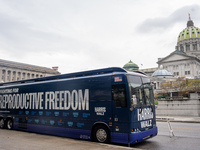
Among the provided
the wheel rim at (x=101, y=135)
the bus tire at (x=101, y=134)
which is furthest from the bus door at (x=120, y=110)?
the wheel rim at (x=101, y=135)

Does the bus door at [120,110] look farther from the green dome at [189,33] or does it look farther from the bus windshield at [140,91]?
the green dome at [189,33]

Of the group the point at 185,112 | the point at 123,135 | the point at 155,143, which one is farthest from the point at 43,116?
the point at 185,112

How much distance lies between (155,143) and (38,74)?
102445 millimetres

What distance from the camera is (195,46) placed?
130m

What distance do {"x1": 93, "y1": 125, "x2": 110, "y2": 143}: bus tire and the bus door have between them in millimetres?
531

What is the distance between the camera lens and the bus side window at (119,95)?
30.4ft

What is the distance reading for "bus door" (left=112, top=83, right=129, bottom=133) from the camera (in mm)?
9117

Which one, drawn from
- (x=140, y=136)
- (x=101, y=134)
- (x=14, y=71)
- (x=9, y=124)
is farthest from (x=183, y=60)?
(x=101, y=134)

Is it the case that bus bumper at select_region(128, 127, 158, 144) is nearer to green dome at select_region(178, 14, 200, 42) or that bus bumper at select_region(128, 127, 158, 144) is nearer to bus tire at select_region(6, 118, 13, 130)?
bus tire at select_region(6, 118, 13, 130)

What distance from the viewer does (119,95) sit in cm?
943

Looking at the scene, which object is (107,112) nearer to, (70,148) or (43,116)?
(70,148)

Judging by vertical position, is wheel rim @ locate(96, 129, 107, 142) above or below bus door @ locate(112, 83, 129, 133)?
below

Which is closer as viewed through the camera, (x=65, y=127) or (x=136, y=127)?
(x=136, y=127)

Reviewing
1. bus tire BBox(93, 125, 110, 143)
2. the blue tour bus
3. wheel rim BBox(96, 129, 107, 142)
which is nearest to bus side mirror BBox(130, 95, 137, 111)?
the blue tour bus
